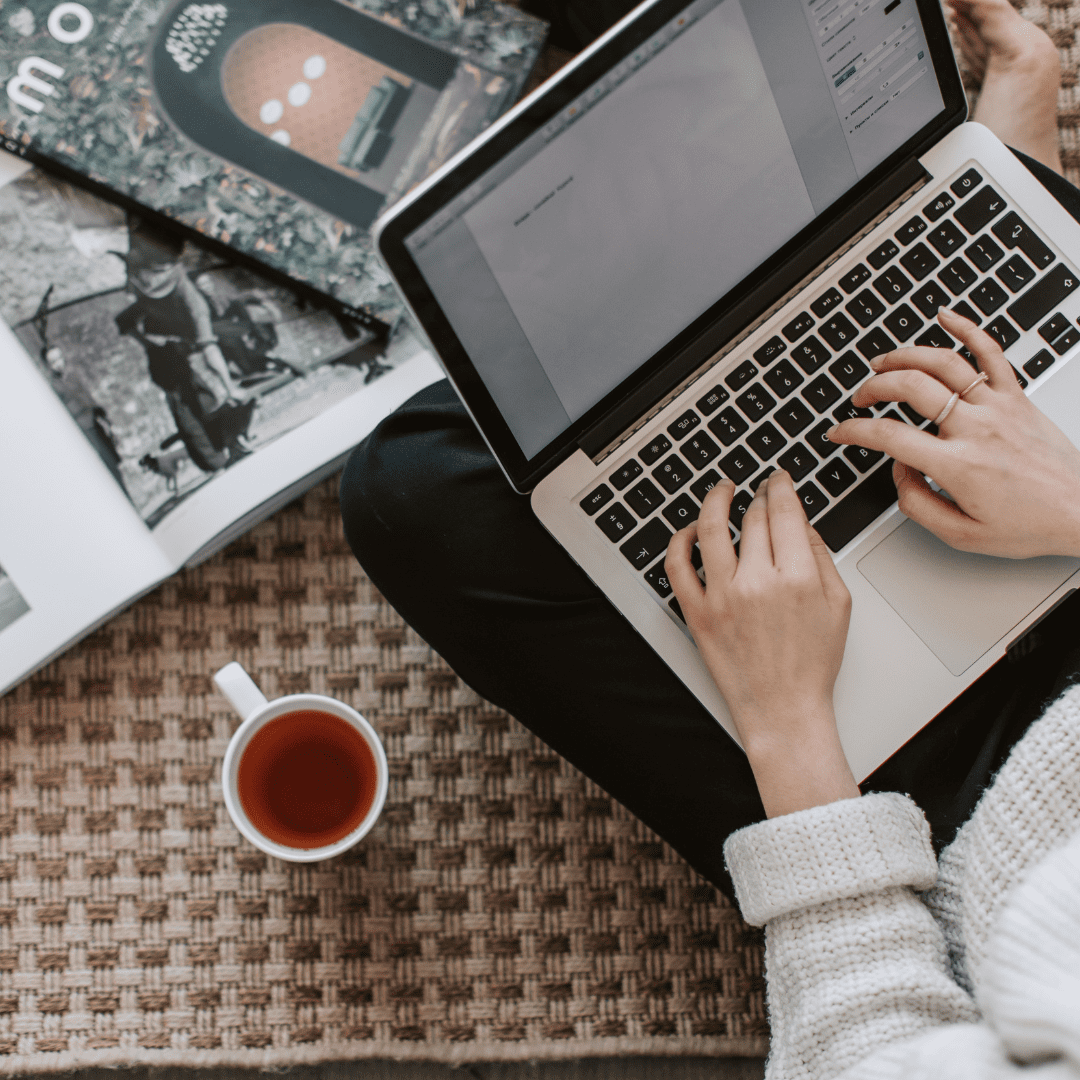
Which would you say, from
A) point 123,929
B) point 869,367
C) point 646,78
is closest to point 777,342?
point 869,367

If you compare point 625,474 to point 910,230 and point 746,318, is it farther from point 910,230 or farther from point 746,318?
point 910,230

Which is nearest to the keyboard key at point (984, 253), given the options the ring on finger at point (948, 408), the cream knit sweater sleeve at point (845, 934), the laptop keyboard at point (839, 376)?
the laptop keyboard at point (839, 376)

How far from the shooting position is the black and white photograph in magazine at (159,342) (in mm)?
658

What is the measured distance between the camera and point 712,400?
0.51m

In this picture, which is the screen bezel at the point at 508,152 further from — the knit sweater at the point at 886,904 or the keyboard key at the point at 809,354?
the knit sweater at the point at 886,904

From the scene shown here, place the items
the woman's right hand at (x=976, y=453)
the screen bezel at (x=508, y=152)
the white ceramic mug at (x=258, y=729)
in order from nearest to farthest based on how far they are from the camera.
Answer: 1. the screen bezel at (x=508, y=152)
2. the woman's right hand at (x=976, y=453)
3. the white ceramic mug at (x=258, y=729)

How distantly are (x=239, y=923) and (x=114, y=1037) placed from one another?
14cm

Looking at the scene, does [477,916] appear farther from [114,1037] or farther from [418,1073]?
[114,1037]

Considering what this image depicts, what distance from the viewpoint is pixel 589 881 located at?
0.72 meters

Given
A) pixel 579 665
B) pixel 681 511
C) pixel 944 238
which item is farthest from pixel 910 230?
pixel 579 665

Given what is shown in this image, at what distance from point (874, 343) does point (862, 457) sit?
0.07 m

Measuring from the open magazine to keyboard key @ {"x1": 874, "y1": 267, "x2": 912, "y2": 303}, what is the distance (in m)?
0.33

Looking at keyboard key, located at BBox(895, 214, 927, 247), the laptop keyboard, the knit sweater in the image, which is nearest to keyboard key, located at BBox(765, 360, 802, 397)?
the laptop keyboard

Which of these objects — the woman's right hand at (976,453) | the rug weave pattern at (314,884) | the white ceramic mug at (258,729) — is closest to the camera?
the woman's right hand at (976,453)
